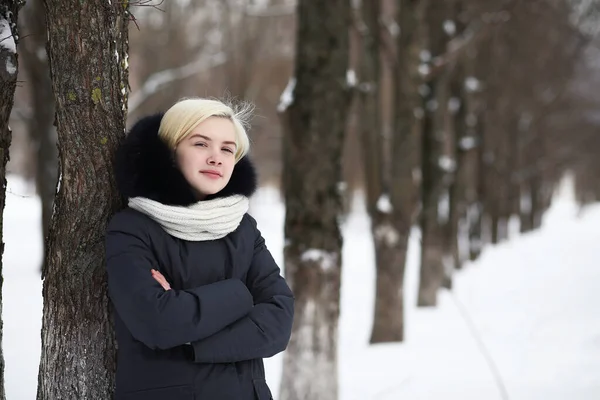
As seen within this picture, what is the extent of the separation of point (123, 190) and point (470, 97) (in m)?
14.8

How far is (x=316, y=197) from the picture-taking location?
6008mm

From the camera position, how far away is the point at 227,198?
9.36 ft

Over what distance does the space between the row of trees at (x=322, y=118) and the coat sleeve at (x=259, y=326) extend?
2.06 ft

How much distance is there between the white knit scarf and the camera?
2672mm

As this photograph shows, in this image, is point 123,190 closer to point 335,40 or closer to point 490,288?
point 335,40

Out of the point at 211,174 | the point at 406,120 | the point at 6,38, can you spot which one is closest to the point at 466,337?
the point at 406,120

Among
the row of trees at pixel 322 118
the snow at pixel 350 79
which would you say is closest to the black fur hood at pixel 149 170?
the row of trees at pixel 322 118

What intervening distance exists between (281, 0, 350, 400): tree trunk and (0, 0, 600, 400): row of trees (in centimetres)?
1

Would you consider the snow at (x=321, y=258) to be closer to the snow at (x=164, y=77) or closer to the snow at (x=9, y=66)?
the snow at (x=9, y=66)

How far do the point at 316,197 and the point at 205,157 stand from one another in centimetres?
320

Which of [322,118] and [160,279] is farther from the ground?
[322,118]

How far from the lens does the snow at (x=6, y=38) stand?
302 centimetres

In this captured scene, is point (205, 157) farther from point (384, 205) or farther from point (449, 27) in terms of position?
point (449, 27)

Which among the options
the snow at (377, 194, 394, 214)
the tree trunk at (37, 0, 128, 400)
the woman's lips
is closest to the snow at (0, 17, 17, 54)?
the tree trunk at (37, 0, 128, 400)
